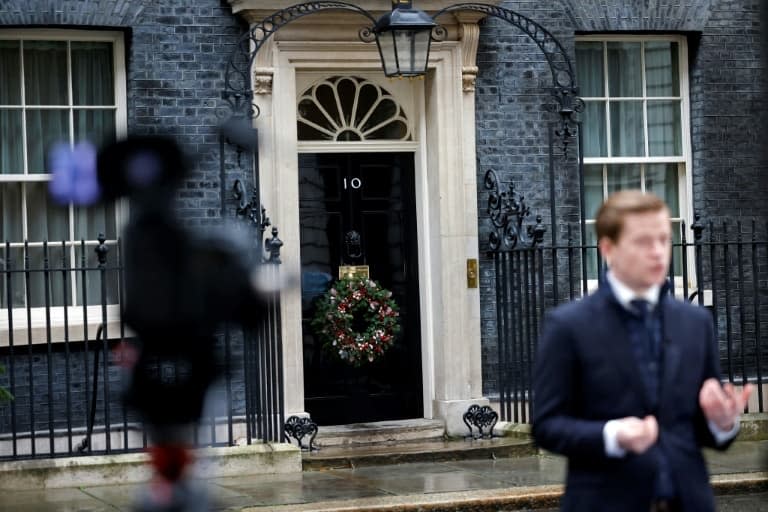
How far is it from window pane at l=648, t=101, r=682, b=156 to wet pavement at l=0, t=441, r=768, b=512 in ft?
10.4

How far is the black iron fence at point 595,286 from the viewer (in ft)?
36.9

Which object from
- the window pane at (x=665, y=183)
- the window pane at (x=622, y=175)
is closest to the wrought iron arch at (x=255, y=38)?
the window pane at (x=622, y=175)

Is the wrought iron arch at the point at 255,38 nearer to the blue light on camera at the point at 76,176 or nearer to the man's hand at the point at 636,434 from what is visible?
the man's hand at the point at 636,434

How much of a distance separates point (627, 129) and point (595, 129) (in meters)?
0.31

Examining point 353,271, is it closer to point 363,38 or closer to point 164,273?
point 363,38

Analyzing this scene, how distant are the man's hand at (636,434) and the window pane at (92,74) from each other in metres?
8.59

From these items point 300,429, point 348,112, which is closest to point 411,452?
point 300,429

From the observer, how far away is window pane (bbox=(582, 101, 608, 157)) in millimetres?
→ 12609

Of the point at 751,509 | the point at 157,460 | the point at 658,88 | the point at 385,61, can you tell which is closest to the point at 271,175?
the point at 385,61

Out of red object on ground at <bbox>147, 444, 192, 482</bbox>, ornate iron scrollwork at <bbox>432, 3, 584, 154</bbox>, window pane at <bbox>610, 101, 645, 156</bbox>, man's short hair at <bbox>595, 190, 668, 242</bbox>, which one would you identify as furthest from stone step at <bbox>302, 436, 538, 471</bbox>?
red object on ground at <bbox>147, 444, 192, 482</bbox>

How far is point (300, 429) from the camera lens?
11.1m

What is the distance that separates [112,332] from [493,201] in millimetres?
3368

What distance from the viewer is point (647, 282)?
359 centimetres

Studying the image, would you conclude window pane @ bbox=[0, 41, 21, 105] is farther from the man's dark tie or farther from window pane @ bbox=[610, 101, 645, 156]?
the man's dark tie
